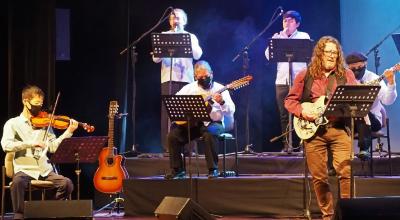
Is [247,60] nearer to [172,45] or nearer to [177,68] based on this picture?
[177,68]

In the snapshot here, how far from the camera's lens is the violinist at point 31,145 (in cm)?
857

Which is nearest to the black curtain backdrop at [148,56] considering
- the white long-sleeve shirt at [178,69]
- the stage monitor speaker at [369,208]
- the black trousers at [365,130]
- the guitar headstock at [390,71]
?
the white long-sleeve shirt at [178,69]

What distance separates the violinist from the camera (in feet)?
28.1

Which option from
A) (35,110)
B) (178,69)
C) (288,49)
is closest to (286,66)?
(288,49)

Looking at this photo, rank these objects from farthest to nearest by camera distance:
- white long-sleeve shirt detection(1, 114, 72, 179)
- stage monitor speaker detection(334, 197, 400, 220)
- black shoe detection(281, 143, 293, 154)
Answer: black shoe detection(281, 143, 293, 154) → white long-sleeve shirt detection(1, 114, 72, 179) → stage monitor speaker detection(334, 197, 400, 220)

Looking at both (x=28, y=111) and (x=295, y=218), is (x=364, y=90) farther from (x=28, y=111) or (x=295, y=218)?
(x=28, y=111)

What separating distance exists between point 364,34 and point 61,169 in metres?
5.38

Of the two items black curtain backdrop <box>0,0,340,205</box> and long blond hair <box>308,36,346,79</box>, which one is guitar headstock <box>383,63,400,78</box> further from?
black curtain backdrop <box>0,0,340,205</box>

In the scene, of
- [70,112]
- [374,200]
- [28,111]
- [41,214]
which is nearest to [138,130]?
[70,112]

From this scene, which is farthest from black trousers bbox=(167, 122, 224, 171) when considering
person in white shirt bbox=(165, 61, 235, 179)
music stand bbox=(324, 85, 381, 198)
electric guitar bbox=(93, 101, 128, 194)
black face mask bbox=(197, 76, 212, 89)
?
music stand bbox=(324, 85, 381, 198)

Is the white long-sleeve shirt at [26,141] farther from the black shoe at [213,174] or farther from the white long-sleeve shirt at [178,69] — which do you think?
the white long-sleeve shirt at [178,69]

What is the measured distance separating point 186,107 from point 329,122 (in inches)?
75.1

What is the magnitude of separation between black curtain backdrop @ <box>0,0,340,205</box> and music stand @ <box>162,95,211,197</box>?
9.75 feet

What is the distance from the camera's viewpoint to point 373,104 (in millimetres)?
8797
